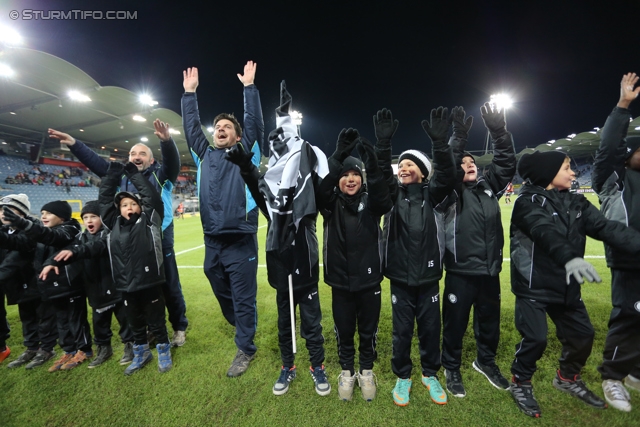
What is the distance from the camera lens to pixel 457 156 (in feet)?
8.14

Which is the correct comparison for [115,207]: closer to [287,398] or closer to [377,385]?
[287,398]

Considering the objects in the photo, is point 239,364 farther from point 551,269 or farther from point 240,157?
point 551,269

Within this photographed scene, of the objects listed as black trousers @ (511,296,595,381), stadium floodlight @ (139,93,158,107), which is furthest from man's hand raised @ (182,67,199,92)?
stadium floodlight @ (139,93,158,107)

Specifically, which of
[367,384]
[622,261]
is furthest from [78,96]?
[622,261]

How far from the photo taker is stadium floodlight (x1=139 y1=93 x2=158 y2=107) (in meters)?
17.1

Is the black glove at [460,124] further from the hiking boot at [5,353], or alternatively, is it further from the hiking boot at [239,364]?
the hiking boot at [5,353]

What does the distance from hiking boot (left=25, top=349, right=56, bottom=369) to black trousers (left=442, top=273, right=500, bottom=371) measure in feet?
14.3

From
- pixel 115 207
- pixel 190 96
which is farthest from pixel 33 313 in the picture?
pixel 190 96

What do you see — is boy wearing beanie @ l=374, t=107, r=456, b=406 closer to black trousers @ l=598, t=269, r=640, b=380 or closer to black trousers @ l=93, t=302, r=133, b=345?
black trousers @ l=598, t=269, r=640, b=380

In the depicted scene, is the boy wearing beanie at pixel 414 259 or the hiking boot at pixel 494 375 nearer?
the boy wearing beanie at pixel 414 259

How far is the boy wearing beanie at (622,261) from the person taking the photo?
2.34m

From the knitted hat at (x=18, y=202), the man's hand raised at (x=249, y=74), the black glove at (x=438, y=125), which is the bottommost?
the knitted hat at (x=18, y=202)

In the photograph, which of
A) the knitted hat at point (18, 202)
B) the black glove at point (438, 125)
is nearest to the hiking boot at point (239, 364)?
the black glove at point (438, 125)

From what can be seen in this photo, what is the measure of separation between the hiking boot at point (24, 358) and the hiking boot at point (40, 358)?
80 mm
